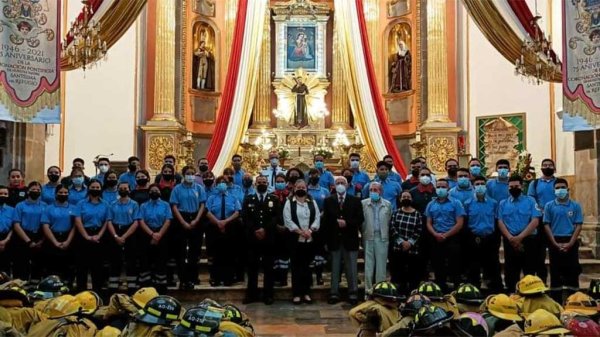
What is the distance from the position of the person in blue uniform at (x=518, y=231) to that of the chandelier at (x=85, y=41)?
18.2 feet

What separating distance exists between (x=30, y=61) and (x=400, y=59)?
9.39m

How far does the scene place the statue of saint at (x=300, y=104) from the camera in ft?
51.7

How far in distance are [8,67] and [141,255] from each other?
281cm

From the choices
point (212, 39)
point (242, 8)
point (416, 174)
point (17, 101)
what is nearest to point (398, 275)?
point (416, 174)

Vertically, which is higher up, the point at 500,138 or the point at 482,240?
the point at 500,138

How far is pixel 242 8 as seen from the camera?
13664mm

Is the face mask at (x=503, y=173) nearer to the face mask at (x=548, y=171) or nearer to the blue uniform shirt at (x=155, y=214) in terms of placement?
the face mask at (x=548, y=171)

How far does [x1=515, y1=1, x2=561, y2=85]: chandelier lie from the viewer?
9891mm

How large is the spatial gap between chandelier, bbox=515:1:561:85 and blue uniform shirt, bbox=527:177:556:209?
226 centimetres

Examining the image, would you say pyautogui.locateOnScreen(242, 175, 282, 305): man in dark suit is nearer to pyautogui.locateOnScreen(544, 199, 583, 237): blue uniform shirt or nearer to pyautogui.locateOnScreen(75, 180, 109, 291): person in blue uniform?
pyautogui.locateOnScreen(75, 180, 109, 291): person in blue uniform

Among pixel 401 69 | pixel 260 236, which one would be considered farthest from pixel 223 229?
pixel 401 69

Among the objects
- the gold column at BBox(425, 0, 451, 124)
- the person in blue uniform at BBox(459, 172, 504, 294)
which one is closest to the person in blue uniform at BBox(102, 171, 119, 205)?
the person in blue uniform at BBox(459, 172, 504, 294)

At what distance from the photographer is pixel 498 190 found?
8617 millimetres

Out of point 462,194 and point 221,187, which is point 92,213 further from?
point 462,194
